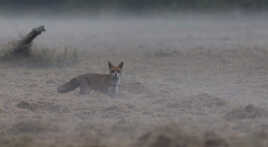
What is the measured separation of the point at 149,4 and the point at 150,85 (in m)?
18.5

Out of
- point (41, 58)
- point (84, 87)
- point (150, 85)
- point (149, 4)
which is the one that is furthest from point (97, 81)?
point (149, 4)

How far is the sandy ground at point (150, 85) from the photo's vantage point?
433 inches

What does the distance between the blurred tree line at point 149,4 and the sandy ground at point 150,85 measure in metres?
2.40

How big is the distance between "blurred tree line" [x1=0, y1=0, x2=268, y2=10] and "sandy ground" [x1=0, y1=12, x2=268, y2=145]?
2.40 metres

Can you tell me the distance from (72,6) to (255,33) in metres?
12.1

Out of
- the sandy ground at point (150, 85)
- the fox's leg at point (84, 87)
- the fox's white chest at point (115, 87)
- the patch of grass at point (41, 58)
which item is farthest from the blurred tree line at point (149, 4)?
the fox's leg at point (84, 87)

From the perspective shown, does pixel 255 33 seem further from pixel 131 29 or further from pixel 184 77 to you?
pixel 184 77

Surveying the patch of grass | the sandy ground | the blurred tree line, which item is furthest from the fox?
the blurred tree line

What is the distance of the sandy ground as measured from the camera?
11.0 m

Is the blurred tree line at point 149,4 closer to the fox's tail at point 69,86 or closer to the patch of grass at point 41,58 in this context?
the patch of grass at point 41,58

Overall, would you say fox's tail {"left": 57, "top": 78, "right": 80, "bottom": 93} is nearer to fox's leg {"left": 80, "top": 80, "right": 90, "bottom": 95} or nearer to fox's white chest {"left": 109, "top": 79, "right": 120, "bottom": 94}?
fox's leg {"left": 80, "top": 80, "right": 90, "bottom": 95}

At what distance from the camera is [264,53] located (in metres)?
20.3

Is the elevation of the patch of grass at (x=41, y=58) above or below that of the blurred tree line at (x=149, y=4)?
below

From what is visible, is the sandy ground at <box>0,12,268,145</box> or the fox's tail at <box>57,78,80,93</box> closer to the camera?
the sandy ground at <box>0,12,268,145</box>
